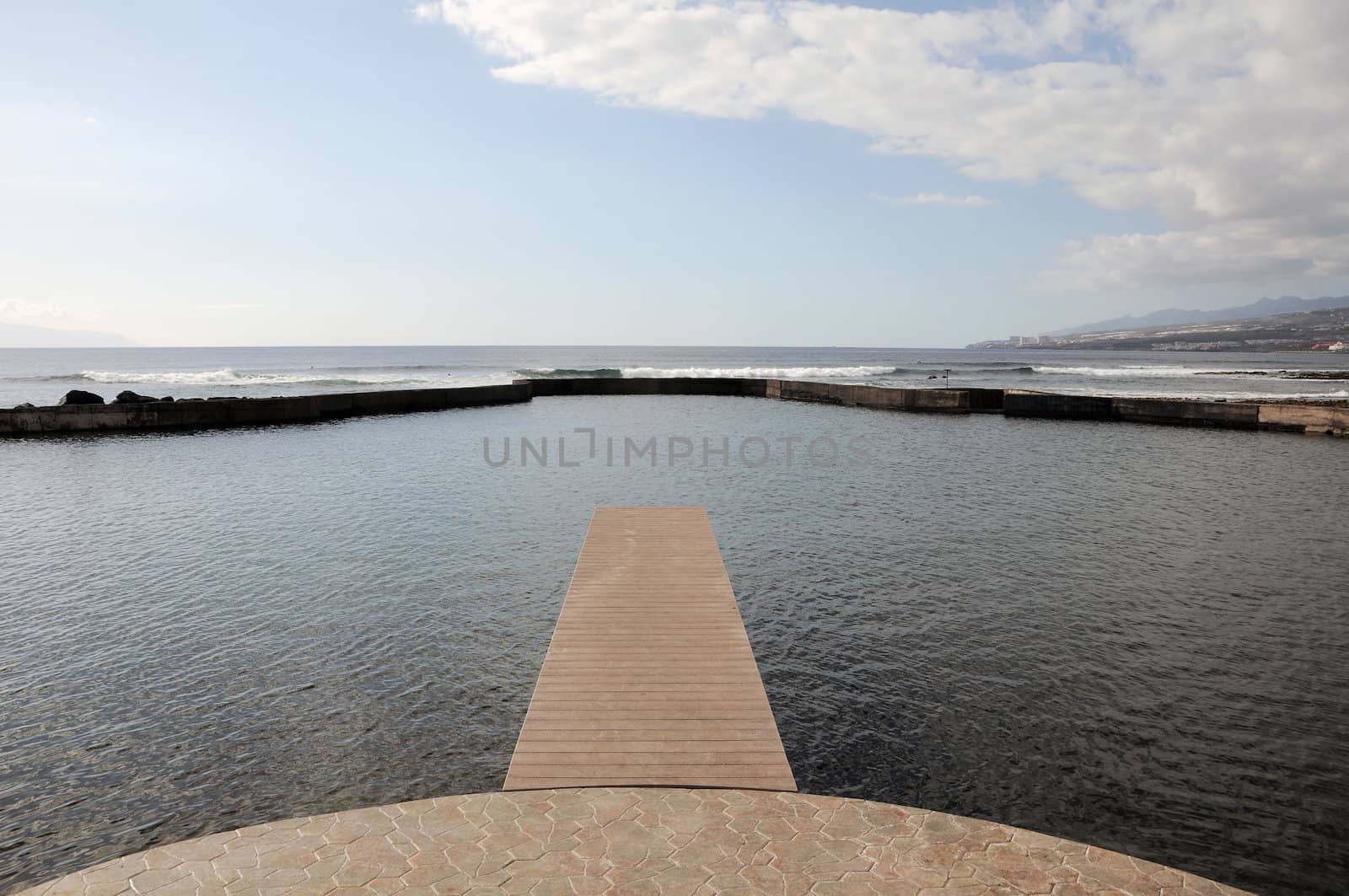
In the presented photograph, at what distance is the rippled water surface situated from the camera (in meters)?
5.21

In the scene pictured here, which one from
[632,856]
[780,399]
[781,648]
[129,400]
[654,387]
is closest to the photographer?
[632,856]

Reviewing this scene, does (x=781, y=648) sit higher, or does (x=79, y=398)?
(x=79, y=398)

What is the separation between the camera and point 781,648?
7586 millimetres

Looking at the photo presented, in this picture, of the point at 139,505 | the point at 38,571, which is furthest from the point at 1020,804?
the point at 139,505

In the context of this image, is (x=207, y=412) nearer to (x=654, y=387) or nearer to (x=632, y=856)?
(x=654, y=387)

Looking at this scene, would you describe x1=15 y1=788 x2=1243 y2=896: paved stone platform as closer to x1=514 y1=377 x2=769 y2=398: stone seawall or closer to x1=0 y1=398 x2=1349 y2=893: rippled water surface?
x1=0 y1=398 x2=1349 y2=893: rippled water surface

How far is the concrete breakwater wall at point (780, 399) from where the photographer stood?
25.8 metres

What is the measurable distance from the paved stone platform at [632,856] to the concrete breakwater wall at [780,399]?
2759 centimetres

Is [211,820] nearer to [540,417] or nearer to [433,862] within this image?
[433,862]

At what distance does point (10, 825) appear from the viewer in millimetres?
4863

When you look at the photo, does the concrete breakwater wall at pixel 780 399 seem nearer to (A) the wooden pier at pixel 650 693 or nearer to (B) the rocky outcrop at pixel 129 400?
(B) the rocky outcrop at pixel 129 400

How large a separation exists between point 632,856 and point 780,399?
39.2m

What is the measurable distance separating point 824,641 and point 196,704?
19.3 feet

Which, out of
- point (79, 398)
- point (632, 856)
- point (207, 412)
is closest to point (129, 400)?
point (207, 412)
